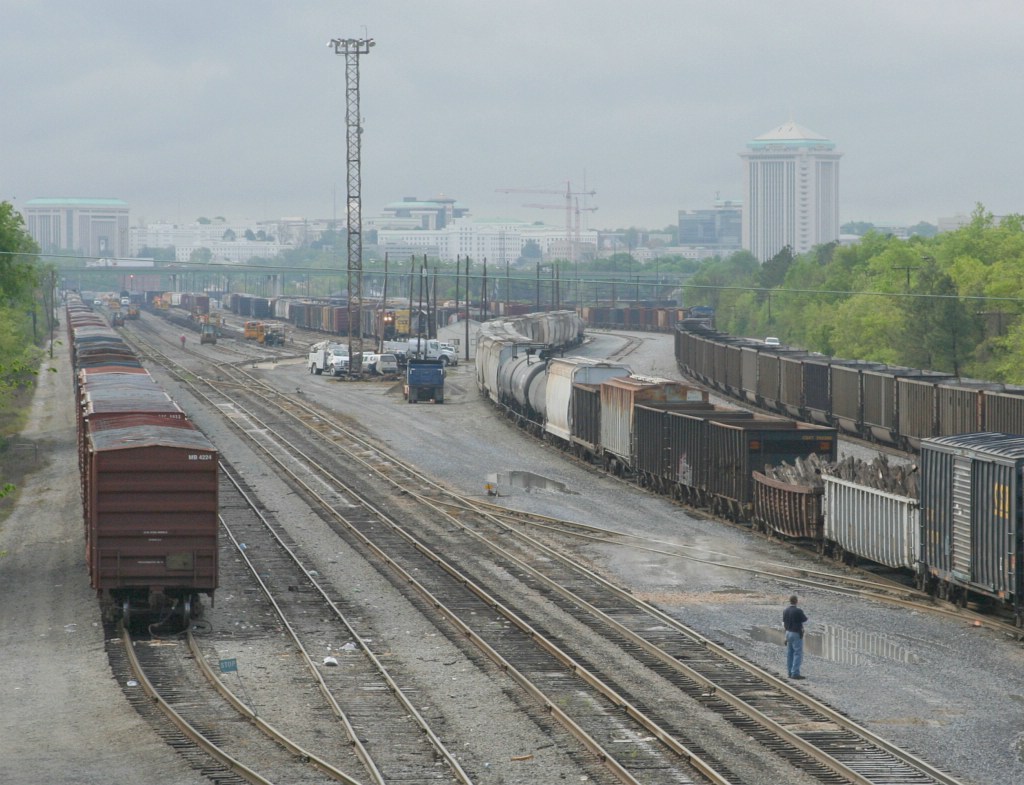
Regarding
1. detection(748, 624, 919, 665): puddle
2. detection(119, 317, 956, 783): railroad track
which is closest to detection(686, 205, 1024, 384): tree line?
detection(119, 317, 956, 783): railroad track

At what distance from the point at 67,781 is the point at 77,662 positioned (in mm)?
6401

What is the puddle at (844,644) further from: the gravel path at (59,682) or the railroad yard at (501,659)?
the gravel path at (59,682)

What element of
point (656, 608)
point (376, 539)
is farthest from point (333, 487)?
point (656, 608)

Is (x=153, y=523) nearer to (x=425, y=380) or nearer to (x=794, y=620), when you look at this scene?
(x=794, y=620)

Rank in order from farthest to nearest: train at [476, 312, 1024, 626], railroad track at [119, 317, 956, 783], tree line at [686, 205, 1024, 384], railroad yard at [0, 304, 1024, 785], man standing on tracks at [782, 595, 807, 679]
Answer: tree line at [686, 205, 1024, 384] → train at [476, 312, 1024, 626] → man standing on tracks at [782, 595, 807, 679] → railroad yard at [0, 304, 1024, 785] → railroad track at [119, 317, 956, 783]

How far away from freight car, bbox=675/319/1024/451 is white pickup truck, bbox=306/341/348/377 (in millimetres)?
24745

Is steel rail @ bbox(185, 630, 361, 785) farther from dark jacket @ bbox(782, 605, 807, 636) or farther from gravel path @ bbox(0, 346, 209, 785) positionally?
dark jacket @ bbox(782, 605, 807, 636)

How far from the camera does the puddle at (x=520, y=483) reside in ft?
147

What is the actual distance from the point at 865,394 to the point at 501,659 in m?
35.1

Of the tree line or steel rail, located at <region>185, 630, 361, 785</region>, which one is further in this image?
the tree line

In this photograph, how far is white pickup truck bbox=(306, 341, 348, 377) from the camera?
93412 mm

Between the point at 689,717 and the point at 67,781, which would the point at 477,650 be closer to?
the point at 689,717

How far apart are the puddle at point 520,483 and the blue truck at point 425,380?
26164 mm

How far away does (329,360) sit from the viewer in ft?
314
